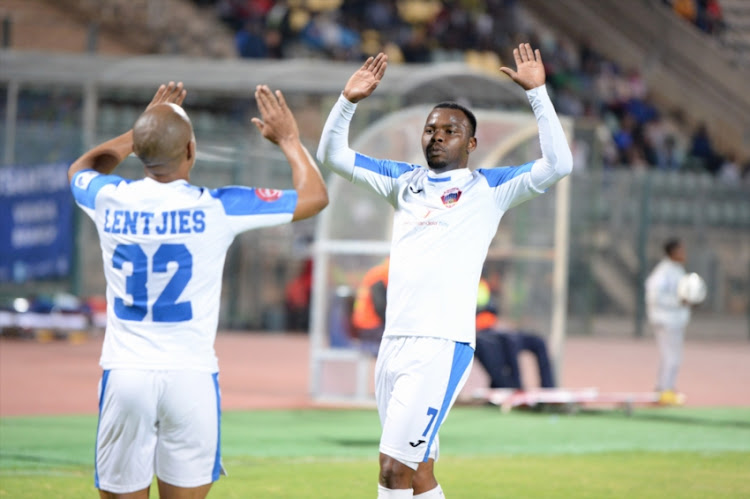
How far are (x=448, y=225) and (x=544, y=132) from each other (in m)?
0.67

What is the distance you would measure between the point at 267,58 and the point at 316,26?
194 cm

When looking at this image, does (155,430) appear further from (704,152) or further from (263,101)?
(704,152)

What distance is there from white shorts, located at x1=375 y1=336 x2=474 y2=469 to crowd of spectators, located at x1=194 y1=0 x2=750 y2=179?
850 inches

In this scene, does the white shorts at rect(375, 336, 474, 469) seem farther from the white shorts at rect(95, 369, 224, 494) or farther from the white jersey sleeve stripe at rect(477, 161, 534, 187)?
the white shorts at rect(95, 369, 224, 494)

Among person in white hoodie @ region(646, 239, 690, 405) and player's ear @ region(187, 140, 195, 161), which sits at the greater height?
player's ear @ region(187, 140, 195, 161)

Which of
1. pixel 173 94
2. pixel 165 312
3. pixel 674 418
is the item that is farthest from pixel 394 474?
pixel 674 418

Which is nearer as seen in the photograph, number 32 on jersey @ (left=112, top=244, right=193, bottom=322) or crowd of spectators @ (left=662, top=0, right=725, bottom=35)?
number 32 on jersey @ (left=112, top=244, right=193, bottom=322)

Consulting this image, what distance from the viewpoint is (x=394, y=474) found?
5781mm

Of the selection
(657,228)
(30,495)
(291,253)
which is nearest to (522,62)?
(30,495)

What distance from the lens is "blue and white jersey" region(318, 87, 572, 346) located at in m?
5.96

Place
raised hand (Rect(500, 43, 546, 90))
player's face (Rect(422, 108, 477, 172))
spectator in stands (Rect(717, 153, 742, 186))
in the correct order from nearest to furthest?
raised hand (Rect(500, 43, 546, 90)) → player's face (Rect(422, 108, 477, 172)) → spectator in stands (Rect(717, 153, 742, 186))

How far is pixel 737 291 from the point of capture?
84.1 feet

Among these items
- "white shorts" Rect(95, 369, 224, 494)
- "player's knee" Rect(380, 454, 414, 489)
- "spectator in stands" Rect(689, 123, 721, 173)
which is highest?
"spectator in stands" Rect(689, 123, 721, 173)

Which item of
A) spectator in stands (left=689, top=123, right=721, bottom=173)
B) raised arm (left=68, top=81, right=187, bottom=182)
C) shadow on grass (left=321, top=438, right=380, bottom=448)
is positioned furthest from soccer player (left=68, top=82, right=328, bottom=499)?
spectator in stands (left=689, top=123, right=721, bottom=173)
